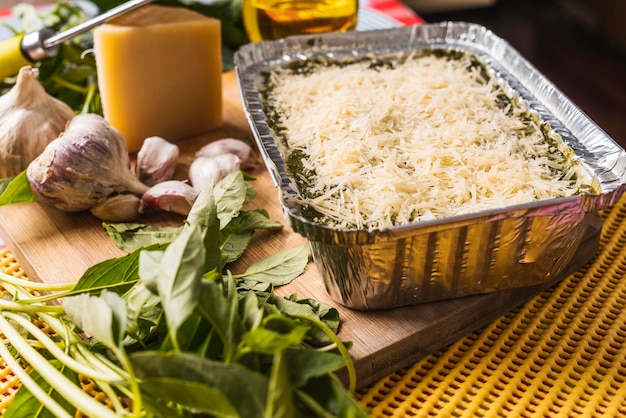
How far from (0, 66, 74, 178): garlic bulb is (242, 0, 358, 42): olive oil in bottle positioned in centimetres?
66

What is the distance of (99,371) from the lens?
3.34 feet

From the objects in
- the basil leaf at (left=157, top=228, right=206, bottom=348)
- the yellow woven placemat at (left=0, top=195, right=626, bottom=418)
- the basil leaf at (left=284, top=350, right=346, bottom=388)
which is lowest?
the yellow woven placemat at (left=0, top=195, right=626, bottom=418)

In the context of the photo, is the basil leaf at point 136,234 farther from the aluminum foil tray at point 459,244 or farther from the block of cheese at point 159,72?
the block of cheese at point 159,72

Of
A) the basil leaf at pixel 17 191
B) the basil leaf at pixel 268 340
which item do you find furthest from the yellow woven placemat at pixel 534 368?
the basil leaf at pixel 17 191

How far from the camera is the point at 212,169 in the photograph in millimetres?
1565

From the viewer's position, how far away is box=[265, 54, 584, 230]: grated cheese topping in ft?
3.98

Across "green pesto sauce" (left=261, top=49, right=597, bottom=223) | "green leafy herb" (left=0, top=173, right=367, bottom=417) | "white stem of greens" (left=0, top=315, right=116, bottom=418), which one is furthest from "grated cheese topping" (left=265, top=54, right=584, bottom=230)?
"white stem of greens" (left=0, top=315, right=116, bottom=418)

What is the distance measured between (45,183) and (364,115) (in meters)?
0.67

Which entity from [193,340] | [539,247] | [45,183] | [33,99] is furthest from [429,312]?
[33,99]

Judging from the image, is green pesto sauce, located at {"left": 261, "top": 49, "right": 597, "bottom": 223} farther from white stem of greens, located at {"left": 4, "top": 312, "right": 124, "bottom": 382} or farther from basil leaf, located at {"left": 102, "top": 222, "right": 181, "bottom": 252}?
white stem of greens, located at {"left": 4, "top": 312, "right": 124, "bottom": 382}

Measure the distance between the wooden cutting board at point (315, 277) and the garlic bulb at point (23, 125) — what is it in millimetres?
104

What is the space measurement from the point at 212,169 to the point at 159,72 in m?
0.34

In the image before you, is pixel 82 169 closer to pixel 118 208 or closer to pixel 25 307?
pixel 118 208

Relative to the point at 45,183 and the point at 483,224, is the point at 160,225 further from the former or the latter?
the point at 483,224
